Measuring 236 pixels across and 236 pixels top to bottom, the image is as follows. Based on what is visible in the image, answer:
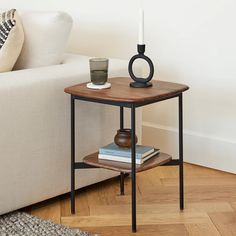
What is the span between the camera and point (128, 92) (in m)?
2.50

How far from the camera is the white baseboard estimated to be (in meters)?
3.23

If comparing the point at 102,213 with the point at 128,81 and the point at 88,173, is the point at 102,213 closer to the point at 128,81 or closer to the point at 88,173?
the point at 88,173

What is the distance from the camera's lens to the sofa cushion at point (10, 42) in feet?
9.01

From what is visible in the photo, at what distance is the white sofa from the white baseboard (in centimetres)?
60

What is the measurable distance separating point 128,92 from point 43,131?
0.42 m

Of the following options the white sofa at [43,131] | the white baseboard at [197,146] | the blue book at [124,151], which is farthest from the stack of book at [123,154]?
the white baseboard at [197,146]

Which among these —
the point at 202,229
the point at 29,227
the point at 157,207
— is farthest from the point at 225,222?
the point at 29,227

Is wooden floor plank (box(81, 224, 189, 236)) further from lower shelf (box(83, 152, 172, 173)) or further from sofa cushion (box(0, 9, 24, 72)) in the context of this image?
sofa cushion (box(0, 9, 24, 72))

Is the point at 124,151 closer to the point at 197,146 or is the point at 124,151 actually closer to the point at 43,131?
the point at 43,131

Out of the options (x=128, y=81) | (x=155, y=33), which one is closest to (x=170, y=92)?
(x=128, y=81)

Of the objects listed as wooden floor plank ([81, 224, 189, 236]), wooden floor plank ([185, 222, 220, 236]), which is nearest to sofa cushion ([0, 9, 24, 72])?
wooden floor plank ([81, 224, 189, 236])

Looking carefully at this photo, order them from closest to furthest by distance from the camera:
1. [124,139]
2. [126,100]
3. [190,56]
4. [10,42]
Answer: [126,100]
[124,139]
[10,42]
[190,56]

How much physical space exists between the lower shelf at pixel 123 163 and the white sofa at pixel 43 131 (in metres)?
0.17

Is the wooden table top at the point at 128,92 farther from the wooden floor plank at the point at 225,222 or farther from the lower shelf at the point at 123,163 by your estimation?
the wooden floor plank at the point at 225,222
